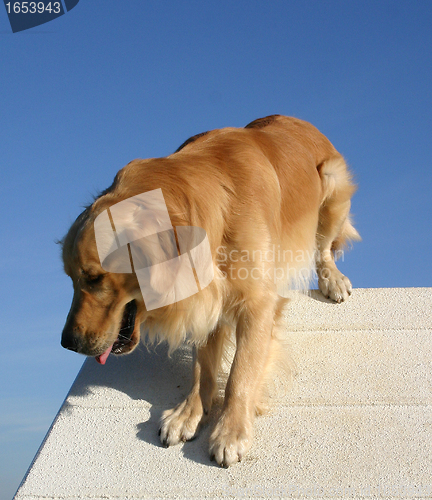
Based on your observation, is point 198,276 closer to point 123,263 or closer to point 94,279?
point 123,263

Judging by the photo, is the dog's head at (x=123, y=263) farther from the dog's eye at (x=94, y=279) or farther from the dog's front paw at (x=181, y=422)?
the dog's front paw at (x=181, y=422)

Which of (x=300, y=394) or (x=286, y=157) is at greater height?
(x=286, y=157)

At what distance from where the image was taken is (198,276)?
2375 mm

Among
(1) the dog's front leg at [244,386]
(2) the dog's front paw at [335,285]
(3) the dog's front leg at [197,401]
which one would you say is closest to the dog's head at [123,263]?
(1) the dog's front leg at [244,386]

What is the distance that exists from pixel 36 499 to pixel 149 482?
0.52m

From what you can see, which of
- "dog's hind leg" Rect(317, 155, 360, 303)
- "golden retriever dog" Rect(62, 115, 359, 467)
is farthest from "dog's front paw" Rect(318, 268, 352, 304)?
"golden retriever dog" Rect(62, 115, 359, 467)

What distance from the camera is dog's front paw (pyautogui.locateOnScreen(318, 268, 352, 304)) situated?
11.8ft

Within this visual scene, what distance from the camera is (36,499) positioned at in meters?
2.13

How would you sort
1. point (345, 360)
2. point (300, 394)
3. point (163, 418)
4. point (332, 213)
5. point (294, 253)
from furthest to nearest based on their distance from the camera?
point (332, 213) < point (294, 253) < point (345, 360) < point (300, 394) < point (163, 418)

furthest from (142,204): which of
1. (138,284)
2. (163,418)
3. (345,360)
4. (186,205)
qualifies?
(345,360)

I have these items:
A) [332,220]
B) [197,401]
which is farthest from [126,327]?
[332,220]

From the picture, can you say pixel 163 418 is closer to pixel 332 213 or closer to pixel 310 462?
pixel 310 462

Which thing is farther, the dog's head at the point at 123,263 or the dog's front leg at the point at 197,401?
the dog's front leg at the point at 197,401

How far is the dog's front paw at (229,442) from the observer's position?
7.17 feet
